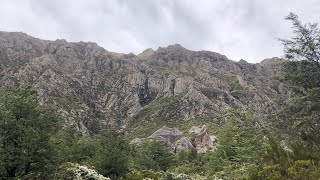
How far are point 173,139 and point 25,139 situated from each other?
119 meters

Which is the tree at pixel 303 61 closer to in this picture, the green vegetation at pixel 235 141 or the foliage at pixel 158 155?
the green vegetation at pixel 235 141

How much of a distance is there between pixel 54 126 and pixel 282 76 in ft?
64.1

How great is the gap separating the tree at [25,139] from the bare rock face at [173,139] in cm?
10385

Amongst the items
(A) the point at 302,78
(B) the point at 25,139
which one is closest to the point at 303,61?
(A) the point at 302,78

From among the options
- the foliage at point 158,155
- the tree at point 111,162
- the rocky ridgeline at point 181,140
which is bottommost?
the tree at point 111,162

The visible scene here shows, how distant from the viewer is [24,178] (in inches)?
859

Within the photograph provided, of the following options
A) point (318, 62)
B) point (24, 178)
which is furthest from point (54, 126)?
point (318, 62)

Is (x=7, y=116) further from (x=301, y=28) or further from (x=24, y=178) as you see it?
(x=301, y=28)

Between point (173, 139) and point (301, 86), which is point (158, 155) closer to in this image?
point (301, 86)

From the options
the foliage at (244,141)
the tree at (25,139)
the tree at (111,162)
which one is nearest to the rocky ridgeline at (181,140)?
the foliage at (244,141)

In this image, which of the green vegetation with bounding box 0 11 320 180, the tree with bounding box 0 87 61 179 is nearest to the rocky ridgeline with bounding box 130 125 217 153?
the green vegetation with bounding box 0 11 320 180

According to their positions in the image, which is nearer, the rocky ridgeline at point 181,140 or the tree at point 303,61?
the tree at point 303,61

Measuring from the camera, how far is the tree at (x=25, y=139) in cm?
2153

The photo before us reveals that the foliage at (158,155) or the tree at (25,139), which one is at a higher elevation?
the foliage at (158,155)
